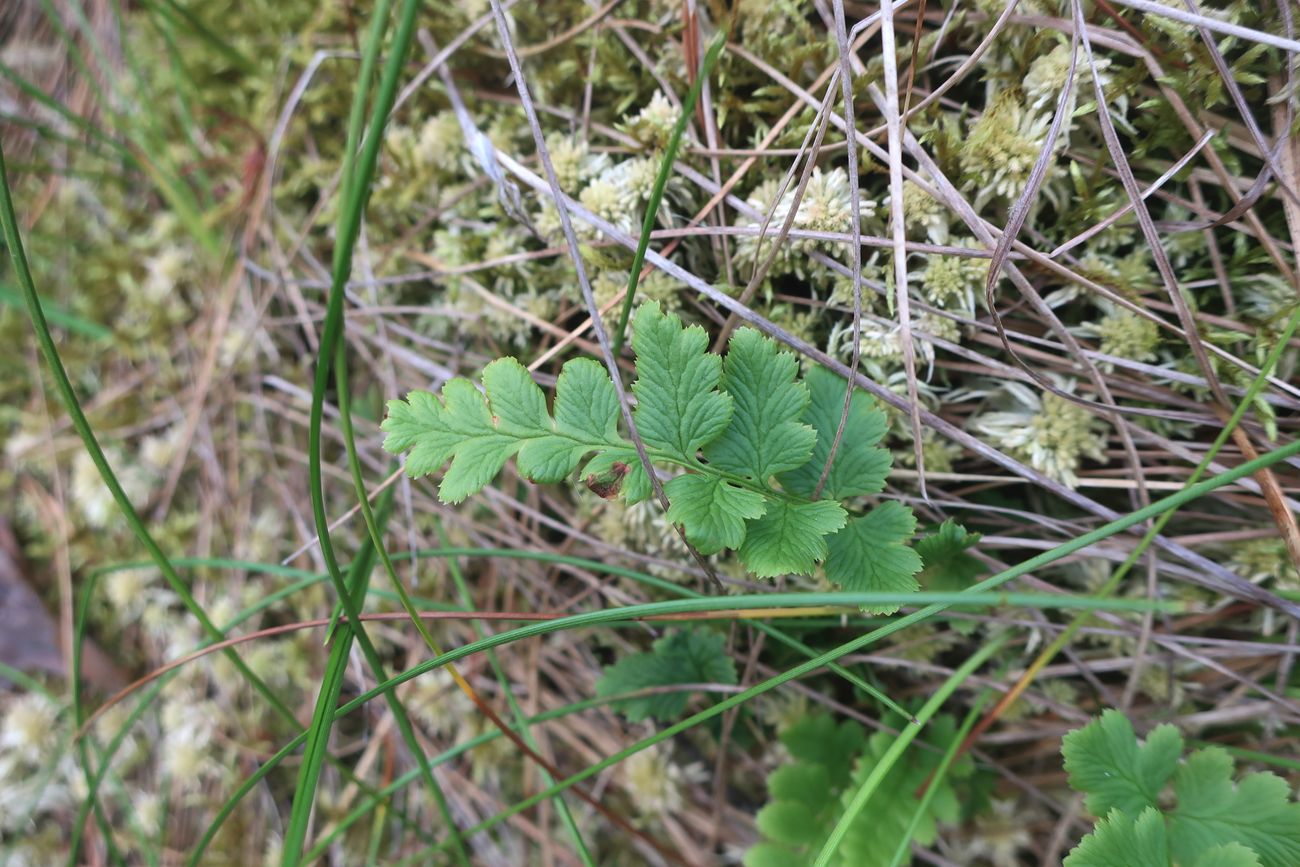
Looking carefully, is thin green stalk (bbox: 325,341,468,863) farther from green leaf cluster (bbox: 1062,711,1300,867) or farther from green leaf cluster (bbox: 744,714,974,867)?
green leaf cluster (bbox: 1062,711,1300,867)

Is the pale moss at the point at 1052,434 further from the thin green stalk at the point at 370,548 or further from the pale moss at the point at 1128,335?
the thin green stalk at the point at 370,548

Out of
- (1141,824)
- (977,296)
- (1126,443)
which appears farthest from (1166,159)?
(1141,824)

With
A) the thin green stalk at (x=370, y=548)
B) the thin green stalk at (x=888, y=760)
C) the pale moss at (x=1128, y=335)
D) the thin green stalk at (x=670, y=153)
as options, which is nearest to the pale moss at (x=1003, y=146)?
the pale moss at (x=1128, y=335)

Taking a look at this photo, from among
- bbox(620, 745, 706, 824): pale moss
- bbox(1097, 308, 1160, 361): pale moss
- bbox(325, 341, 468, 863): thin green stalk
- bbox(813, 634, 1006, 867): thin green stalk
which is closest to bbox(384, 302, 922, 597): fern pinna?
bbox(325, 341, 468, 863): thin green stalk

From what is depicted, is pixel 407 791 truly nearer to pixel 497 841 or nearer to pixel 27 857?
pixel 497 841

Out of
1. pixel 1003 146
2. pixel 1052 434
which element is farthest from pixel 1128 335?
pixel 1003 146
